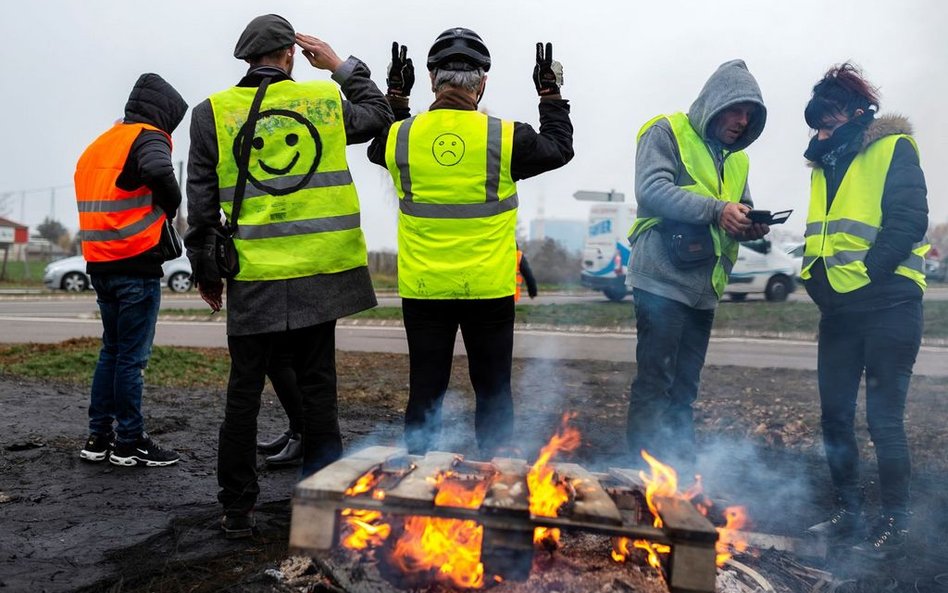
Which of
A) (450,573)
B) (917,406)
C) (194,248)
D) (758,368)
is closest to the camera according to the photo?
(450,573)

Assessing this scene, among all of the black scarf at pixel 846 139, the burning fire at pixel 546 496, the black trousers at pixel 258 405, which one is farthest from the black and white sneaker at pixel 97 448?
the black scarf at pixel 846 139

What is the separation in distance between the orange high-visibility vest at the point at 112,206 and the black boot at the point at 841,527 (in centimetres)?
385

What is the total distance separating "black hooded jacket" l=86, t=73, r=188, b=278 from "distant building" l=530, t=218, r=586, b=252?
74.8ft

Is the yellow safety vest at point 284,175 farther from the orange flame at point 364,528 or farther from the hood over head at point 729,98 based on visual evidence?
the hood over head at point 729,98

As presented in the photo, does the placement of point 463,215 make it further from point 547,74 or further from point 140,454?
point 140,454

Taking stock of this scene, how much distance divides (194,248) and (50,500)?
5.15 feet

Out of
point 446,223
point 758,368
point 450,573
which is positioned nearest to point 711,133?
point 446,223

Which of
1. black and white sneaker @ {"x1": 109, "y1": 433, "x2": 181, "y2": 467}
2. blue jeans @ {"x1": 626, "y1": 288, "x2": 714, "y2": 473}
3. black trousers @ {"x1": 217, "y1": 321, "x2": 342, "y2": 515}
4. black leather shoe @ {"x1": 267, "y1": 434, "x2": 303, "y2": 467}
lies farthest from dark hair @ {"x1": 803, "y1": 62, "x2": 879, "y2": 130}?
black and white sneaker @ {"x1": 109, "y1": 433, "x2": 181, "y2": 467}

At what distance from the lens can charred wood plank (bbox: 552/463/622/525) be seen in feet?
7.10

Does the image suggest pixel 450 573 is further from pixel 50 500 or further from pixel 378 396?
pixel 378 396

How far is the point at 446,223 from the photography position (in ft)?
10.7

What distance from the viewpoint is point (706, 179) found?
3.79m

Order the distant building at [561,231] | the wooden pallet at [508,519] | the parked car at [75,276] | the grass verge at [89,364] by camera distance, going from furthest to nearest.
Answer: the distant building at [561,231] → the parked car at [75,276] → the grass verge at [89,364] → the wooden pallet at [508,519]

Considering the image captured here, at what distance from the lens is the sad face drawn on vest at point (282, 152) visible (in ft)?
10.5
